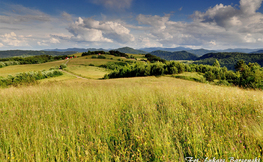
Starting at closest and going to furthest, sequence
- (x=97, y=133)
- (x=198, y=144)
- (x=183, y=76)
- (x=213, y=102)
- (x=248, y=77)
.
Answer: (x=198, y=144)
(x=97, y=133)
(x=213, y=102)
(x=183, y=76)
(x=248, y=77)

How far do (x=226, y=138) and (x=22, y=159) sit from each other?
399cm

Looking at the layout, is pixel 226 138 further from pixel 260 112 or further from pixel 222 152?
pixel 260 112

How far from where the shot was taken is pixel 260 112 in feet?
12.0

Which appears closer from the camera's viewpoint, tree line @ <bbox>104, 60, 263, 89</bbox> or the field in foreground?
the field in foreground

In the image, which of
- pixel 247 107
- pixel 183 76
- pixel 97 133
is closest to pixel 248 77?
pixel 183 76

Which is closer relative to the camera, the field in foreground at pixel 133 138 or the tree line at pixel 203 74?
the field in foreground at pixel 133 138

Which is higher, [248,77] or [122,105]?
[122,105]

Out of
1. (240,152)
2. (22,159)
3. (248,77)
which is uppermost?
(240,152)

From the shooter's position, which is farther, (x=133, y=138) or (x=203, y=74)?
(x=203, y=74)

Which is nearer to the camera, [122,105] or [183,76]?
[122,105]

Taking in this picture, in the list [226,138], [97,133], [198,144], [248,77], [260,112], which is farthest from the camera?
[248,77]

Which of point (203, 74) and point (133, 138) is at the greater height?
point (133, 138)

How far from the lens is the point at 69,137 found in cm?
264

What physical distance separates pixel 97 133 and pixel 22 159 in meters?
1.38
